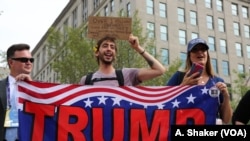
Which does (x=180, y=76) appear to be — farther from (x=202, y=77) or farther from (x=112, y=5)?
(x=112, y=5)

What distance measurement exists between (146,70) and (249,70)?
4545 centimetres

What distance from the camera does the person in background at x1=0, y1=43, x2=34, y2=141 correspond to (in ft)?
14.3

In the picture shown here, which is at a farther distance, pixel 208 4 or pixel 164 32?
pixel 208 4

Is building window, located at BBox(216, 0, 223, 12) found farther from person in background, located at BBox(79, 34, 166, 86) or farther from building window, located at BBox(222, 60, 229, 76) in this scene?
person in background, located at BBox(79, 34, 166, 86)

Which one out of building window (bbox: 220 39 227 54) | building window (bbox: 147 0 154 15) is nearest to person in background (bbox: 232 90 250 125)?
building window (bbox: 147 0 154 15)

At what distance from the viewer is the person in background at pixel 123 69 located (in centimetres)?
509

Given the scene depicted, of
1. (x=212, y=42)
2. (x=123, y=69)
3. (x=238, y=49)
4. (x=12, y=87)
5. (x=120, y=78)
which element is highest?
(x=212, y=42)

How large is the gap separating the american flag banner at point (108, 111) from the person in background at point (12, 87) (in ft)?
0.25

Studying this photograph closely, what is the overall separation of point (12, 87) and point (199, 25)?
4496cm

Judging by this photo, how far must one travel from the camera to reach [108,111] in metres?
4.70

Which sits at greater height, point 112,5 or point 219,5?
point 219,5

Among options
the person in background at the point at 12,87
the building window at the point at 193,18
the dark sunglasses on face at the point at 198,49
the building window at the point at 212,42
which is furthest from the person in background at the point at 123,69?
the building window at the point at 212,42

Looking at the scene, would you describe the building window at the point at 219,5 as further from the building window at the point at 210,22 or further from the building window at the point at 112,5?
the building window at the point at 112,5

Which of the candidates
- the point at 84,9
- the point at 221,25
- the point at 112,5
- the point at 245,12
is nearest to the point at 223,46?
the point at 221,25
